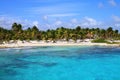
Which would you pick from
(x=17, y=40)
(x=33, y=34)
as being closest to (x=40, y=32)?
(x=33, y=34)

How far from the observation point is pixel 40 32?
128125 mm

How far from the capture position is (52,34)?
118 meters

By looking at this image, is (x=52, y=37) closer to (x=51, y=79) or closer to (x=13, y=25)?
(x=13, y=25)

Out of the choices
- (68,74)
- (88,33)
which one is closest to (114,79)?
(68,74)

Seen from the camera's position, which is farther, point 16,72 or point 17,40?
point 17,40

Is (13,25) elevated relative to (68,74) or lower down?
elevated

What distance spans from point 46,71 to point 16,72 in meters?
5.16

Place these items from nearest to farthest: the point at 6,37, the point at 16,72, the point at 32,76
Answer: the point at 32,76 → the point at 16,72 → the point at 6,37

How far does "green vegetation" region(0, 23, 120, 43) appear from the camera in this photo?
114 metres

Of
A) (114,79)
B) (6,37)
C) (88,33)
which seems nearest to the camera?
(114,79)

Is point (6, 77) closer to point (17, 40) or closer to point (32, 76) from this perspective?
point (32, 76)

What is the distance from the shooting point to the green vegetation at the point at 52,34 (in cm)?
11388

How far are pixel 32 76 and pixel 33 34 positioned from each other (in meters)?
88.5

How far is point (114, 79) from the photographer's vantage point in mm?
34000
